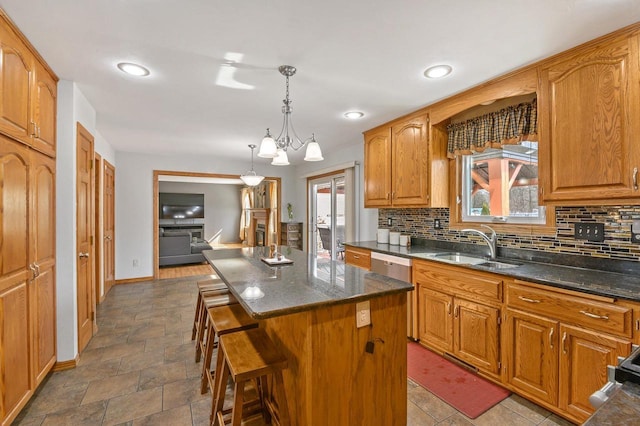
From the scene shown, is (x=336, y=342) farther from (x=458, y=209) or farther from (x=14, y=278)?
(x=458, y=209)

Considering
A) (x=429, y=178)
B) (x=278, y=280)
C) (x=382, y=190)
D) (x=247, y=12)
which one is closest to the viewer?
(x=247, y=12)

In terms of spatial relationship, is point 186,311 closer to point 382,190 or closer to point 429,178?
point 382,190

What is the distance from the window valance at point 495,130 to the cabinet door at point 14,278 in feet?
11.1

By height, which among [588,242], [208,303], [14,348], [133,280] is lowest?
[133,280]

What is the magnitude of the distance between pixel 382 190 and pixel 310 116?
46.6 inches

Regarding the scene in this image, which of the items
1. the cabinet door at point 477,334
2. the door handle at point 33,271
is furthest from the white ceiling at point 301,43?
the cabinet door at point 477,334

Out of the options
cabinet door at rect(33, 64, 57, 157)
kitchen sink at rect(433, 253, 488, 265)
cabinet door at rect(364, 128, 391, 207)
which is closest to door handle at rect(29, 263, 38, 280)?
cabinet door at rect(33, 64, 57, 157)

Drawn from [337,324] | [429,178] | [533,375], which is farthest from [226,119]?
[533,375]

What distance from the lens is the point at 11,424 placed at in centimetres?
185

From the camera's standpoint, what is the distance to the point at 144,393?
2.17 metres

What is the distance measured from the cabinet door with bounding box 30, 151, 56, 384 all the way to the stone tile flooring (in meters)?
0.26

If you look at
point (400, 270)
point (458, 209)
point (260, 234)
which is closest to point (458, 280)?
point (400, 270)

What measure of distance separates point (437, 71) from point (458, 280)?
1.61 meters

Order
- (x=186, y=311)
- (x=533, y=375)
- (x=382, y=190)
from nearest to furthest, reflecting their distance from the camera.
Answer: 1. (x=533, y=375)
2. (x=382, y=190)
3. (x=186, y=311)
